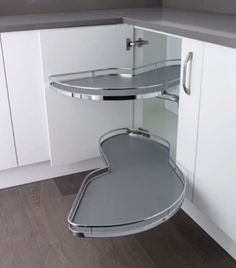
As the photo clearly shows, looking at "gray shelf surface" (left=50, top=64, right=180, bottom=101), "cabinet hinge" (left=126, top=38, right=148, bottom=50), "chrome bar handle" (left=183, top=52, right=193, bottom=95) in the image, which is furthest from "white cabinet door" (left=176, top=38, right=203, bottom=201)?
"cabinet hinge" (left=126, top=38, right=148, bottom=50)

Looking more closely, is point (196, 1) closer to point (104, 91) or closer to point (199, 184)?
point (104, 91)

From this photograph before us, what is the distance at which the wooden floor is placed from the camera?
5.02 feet

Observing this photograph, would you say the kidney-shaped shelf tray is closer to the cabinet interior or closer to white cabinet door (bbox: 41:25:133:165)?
white cabinet door (bbox: 41:25:133:165)

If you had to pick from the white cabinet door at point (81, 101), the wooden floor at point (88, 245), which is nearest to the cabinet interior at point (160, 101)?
the white cabinet door at point (81, 101)

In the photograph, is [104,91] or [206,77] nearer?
[206,77]

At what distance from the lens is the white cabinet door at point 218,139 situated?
125 centimetres

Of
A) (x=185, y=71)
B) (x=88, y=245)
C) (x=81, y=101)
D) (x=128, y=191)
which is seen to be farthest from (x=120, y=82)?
(x=88, y=245)

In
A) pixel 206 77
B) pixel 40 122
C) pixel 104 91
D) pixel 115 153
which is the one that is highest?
pixel 206 77

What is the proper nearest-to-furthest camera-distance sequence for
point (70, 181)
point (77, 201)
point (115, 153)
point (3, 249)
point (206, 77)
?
point (206, 77)
point (77, 201)
point (3, 249)
point (115, 153)
point (70, 181)

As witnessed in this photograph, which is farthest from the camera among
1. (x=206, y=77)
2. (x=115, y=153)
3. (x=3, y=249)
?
(x=115, y=153)

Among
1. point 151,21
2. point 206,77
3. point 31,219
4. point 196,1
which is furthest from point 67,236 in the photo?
point 196,1

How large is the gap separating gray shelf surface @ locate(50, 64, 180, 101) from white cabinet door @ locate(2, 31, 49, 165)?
112 mm

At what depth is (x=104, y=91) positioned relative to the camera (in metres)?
1.72

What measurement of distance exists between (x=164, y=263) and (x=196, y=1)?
5.18 ft
